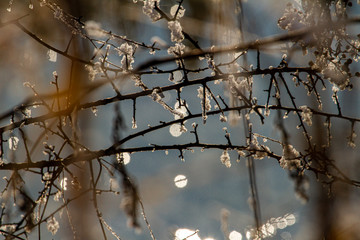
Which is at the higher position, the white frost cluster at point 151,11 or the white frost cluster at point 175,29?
the white frost cluster at point 151,11

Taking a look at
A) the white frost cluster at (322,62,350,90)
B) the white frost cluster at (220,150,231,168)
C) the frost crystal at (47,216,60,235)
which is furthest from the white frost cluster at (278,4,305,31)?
the frost crystal at (47,216,60,235)

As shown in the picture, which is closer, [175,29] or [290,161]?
[290,161]

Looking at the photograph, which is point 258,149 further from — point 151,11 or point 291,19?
point 151,11

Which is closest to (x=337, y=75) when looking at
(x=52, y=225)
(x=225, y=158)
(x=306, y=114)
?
(x=306, y=114)

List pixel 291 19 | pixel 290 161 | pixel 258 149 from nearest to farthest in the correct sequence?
pixel 290 161 < pixel 291 19 < pixel 258 149

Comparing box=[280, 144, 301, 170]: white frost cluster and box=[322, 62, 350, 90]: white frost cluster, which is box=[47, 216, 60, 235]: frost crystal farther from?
box=[322, 62, 350, 90]: white frost cluster

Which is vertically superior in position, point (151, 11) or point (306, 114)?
point (151, 11)

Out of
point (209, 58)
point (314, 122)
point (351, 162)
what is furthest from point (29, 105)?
point (351, 162)

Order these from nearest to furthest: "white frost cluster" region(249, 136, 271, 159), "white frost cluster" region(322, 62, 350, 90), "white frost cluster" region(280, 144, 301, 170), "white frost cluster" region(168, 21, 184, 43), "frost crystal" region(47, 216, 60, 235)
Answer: "white frost cluster" region(280, 144, 301, 170) → "white frost cluster" region(322, 62, 350, 90) → "white frost cluster" region(168, 21, 184, 43) → "white frost cluster" region(249, 136, 271, 159) → "frost crystal" region(47, 216, 60, 235)

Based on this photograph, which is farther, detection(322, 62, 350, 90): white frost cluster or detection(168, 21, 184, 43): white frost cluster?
detection(168, 21, 184, 43): white frost cluster

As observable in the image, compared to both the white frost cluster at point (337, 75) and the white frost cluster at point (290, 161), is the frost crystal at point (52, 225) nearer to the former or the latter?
the white frost cluster at point (290, 161)

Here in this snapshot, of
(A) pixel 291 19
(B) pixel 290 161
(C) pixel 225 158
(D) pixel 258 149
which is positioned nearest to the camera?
(B) pixel 290 161

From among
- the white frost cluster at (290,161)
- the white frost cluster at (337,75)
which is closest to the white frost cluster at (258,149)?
the white frost cluster at (290,161)

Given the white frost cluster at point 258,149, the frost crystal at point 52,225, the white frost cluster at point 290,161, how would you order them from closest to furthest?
the white frost cluster at point 290,161 → the white frost cluster at point 258,149 → the frost crystal at point 52,225
